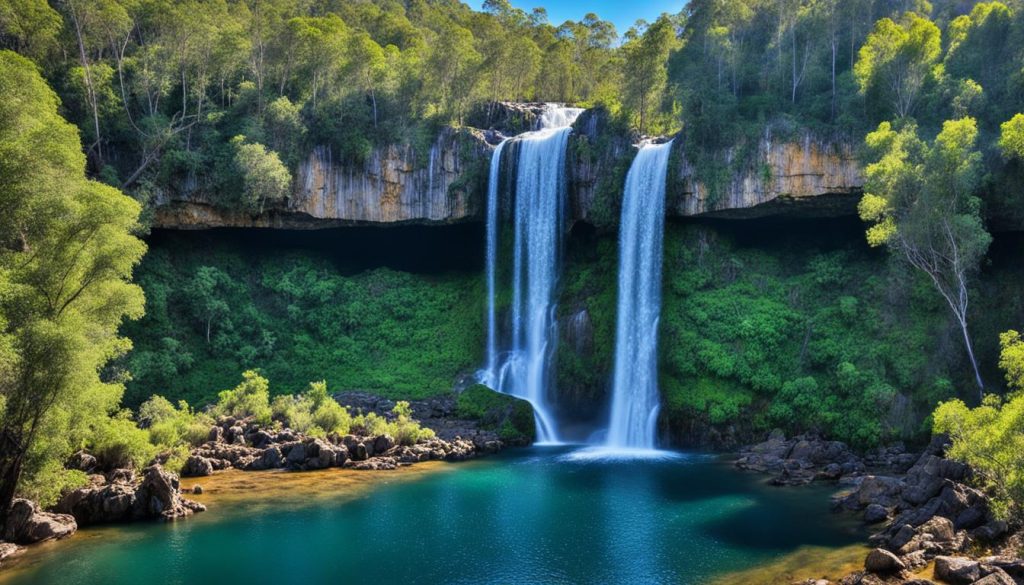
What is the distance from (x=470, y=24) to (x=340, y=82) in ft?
85.8

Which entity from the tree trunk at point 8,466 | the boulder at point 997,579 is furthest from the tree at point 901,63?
the tree trunk at point 8,466

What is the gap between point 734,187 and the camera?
1298 inches

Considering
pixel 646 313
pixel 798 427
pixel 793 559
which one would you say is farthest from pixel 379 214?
pixel 793 559

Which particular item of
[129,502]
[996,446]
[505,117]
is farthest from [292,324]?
[996,446]

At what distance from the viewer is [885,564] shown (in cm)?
1395

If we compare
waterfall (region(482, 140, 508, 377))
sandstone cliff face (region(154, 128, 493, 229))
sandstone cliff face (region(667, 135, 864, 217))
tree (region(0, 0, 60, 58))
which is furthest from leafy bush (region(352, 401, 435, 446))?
tree (region(0, 0, 60, 58))

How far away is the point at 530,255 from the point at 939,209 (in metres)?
19.5

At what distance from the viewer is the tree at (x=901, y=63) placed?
30.1m

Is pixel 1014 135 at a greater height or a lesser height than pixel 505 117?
lesser

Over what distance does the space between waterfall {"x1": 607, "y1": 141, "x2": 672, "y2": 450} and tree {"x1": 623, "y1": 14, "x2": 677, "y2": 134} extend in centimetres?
349

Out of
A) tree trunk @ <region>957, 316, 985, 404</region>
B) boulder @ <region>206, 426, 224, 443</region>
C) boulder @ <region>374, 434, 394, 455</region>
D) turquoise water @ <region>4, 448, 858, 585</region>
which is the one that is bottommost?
turquoise water @ <region>4, 448, 858, 585</region>

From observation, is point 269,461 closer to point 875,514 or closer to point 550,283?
point 550,283

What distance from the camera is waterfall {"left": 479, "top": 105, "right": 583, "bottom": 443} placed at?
1403 inches

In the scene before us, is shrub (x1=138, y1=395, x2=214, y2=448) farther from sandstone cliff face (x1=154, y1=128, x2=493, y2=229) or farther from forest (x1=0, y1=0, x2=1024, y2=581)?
sandstone cliff face (x1=154, y1=128, x2=493, y2=229)
